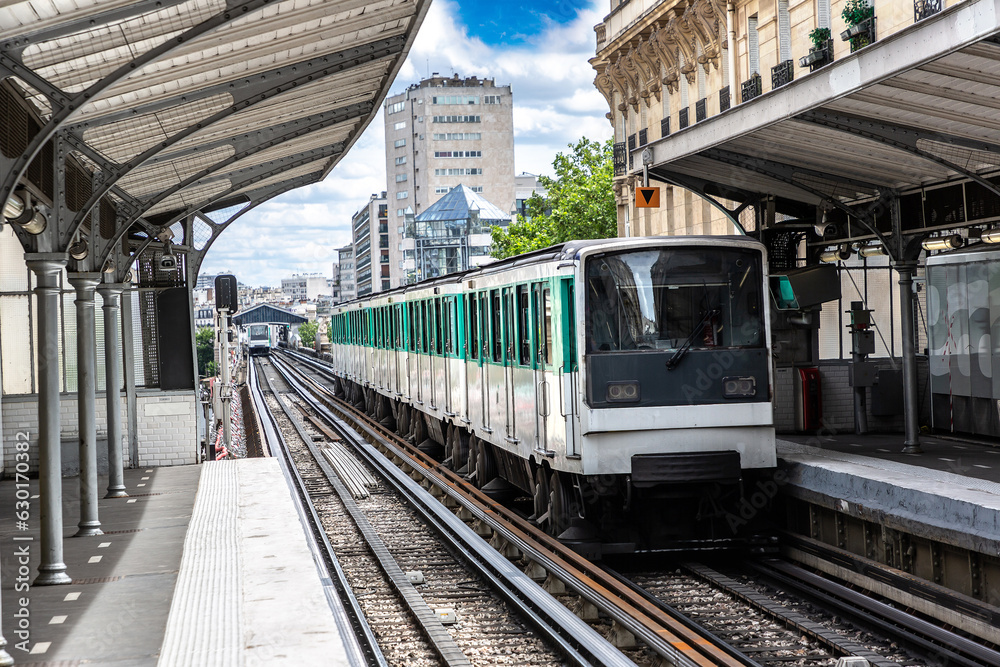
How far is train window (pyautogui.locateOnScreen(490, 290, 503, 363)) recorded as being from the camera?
1418 cm

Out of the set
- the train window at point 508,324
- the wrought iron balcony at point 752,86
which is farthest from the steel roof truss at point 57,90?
the wrought iron balcony at point 752,86

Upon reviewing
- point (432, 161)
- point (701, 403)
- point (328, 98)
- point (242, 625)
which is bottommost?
point (242, 625)

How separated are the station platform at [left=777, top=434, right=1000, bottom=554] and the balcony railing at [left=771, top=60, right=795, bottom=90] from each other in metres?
12.1

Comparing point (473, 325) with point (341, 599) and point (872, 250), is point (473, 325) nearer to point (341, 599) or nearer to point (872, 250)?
point (872, 250)

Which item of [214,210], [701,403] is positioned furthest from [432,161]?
[701,403]

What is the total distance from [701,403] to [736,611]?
84.2 inches

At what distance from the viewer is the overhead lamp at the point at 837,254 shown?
14938 mm

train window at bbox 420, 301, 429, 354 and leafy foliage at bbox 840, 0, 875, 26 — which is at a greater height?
leafy foliage at bbox 840, 0, 875, 26

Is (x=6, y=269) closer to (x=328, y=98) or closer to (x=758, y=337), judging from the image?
(x=328, y=98)

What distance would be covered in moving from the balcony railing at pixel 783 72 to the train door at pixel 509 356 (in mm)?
13197

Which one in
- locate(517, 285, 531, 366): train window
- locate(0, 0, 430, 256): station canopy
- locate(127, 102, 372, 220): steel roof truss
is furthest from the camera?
locate(517, 285, 531, 366): train window

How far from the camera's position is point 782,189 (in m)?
14.9

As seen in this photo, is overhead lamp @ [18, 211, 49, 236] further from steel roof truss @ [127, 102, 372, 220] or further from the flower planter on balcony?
the flower planter on balcony

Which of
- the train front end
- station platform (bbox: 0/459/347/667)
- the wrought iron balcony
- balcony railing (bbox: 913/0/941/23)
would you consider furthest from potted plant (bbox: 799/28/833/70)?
station platform (bbox: 0/459/347/667)
